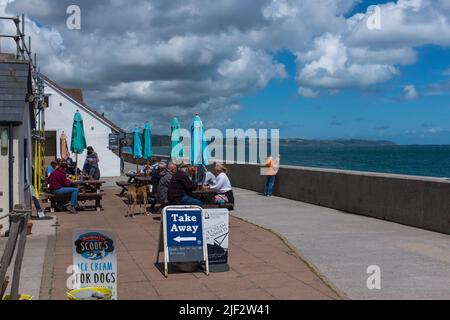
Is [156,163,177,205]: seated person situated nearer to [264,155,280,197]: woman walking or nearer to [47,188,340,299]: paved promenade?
[47,188,340,299]: paved promenade

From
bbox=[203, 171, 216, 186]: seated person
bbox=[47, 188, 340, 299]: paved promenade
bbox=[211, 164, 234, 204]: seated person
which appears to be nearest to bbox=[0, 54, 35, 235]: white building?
bbox=[47, 188, 340, 299]: paved promenade

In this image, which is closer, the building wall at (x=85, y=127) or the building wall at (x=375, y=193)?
the building wall at (x=375, y=193)

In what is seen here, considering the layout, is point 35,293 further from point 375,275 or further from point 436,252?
point 436,252

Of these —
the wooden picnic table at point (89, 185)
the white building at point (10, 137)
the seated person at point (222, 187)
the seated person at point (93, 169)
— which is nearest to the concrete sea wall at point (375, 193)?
the seated person at point (222, 187)

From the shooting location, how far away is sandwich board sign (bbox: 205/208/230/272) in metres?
8.05

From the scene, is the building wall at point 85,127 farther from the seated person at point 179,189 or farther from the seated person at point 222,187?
the seated person at point 179,189

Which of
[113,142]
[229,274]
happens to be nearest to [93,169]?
[113,142]

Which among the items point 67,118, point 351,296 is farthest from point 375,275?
point 67,118

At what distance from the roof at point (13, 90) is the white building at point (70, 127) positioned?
1822cm

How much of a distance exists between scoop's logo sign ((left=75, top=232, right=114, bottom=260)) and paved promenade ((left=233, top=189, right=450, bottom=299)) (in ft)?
9.54

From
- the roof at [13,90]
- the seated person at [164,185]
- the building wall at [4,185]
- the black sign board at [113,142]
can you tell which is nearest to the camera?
the roof at [13,90]

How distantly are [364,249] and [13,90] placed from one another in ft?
24.3

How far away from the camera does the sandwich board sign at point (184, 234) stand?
7852mm
